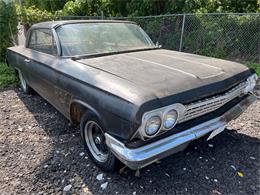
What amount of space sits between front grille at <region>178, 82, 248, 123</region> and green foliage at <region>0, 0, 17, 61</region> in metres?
7.37

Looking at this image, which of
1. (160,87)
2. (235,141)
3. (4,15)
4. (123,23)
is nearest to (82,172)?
(160,87)

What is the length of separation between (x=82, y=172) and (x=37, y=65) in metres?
1.94

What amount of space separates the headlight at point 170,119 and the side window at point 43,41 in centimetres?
207

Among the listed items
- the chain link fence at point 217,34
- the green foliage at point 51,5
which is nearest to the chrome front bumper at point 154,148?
the chain link fence at point 217,34

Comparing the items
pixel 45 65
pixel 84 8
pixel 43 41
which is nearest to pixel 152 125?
pixel 45 65

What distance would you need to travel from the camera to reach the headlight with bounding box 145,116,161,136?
7.05 ft

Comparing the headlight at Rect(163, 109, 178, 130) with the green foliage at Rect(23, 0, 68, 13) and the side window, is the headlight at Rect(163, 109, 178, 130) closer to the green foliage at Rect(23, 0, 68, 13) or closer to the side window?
the side window

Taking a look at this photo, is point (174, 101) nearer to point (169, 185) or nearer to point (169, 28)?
point (169, 185)

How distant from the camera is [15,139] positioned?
3654mm

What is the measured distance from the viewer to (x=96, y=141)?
Answer: 2.95 metres

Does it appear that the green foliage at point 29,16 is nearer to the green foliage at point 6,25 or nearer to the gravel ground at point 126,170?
the green foliage at point 6,25

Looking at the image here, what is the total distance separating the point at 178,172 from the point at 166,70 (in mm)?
1161

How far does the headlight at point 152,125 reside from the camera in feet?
7.05

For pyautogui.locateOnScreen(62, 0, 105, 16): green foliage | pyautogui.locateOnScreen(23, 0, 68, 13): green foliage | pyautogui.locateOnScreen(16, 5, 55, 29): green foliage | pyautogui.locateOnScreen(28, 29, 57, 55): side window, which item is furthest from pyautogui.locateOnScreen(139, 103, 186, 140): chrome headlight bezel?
pyautogui.locateOnScreen(23, 0, 68, 13): green foliage
